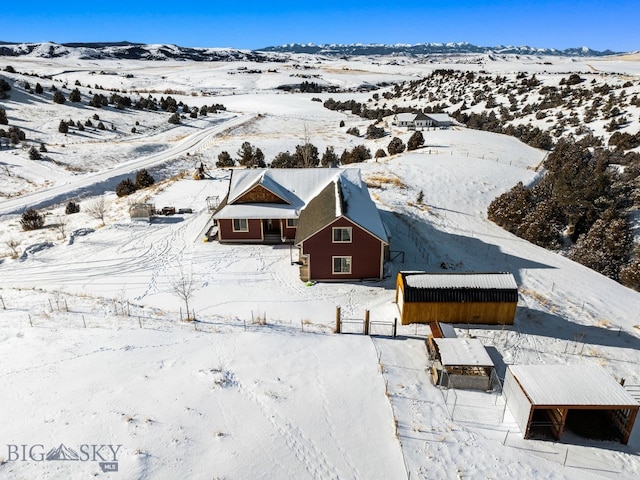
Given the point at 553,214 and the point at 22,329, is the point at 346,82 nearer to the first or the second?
the point at 553,214

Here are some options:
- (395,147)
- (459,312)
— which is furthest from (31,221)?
(395,147)

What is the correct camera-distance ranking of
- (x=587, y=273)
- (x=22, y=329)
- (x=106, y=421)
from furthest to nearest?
(x=587, y=273) → (x=22, y=329) → (x=106, y=421)

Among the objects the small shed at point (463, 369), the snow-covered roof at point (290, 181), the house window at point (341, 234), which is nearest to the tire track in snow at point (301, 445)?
the small shed at point (463, 369)

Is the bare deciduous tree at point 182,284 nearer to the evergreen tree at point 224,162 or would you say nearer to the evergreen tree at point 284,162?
the evergreen tree at point 284,162

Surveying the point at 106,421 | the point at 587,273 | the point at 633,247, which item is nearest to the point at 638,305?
the point at 587,273

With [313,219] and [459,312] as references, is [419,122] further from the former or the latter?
[459,312]

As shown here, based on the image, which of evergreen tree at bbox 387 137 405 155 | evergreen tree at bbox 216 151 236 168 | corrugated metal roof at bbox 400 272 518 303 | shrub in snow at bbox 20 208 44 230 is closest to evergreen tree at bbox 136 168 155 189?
evergreen tree at bbox 216 151 236 168

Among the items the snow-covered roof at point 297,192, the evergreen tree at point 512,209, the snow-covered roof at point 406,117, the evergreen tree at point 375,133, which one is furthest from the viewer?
the snow-covered roof at point 406,117
